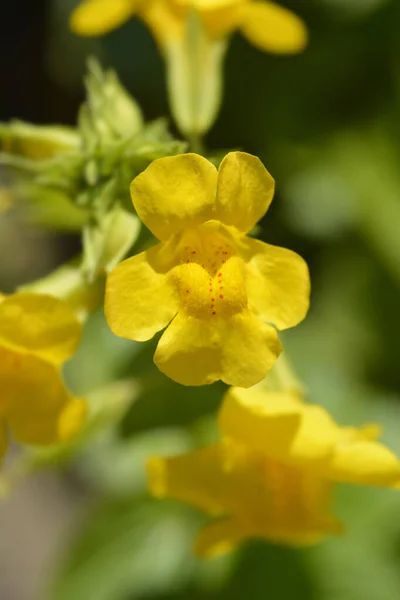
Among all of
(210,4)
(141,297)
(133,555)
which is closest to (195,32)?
(210,4)

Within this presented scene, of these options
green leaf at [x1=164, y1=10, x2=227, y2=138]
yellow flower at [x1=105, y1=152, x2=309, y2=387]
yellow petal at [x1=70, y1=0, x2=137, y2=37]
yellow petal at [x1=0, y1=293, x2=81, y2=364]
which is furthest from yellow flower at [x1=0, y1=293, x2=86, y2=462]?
yellow petal at [x1=70, y1=0, x2=137, y2=37]

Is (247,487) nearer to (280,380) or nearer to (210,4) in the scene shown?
(280,380)

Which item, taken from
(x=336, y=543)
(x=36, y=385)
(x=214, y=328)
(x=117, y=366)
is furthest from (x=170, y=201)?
(x=336, y=543)

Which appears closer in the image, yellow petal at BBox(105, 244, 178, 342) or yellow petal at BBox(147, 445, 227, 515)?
yellow petal at BBox(105, 244, 178, 342)

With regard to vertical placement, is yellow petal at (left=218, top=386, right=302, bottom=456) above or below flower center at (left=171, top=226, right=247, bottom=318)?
below

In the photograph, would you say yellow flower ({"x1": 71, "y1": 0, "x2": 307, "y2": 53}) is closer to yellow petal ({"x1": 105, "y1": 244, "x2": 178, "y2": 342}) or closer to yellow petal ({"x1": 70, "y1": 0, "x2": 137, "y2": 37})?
yellow petal ({"x1": 70, "y1": 0, "x2": 137, "y2": 37})

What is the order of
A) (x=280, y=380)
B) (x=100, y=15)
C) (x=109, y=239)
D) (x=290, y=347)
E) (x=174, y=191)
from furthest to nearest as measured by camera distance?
(x=290, y=347)
(x=100, y=15)
(x=280, y=380)
(x=109, y=239)
(x=174, y=191)

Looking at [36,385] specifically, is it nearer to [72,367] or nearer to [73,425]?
[73,425]
